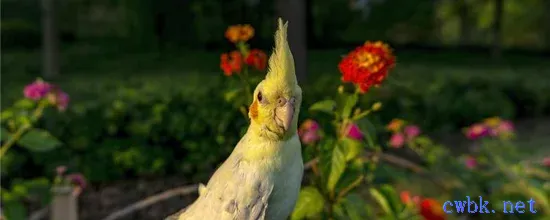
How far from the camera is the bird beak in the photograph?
127 centimetres

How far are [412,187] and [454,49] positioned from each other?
11428 mm

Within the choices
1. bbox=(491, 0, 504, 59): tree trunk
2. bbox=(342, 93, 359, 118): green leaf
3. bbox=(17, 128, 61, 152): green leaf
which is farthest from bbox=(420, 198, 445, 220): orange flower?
bbox=(491, 0, 504, 59): tree trunk

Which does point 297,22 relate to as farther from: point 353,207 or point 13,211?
point 353,207

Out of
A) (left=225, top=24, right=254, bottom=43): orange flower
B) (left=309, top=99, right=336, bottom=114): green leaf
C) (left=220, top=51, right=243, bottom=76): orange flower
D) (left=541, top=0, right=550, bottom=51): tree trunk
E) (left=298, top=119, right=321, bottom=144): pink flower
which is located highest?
(left=225, top=24, right=254, bottom=43): orange flower

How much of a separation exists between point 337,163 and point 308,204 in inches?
6.5

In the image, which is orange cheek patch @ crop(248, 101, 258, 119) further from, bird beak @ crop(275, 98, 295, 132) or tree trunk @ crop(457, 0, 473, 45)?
tree trunk @ crop(457, 0, 473, 45)

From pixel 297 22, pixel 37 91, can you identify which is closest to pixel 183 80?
pixel 297 22

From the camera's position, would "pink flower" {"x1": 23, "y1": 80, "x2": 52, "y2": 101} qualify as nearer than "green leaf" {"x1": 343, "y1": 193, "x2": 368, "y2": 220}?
No

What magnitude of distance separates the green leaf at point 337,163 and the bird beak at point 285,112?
0.74 meters

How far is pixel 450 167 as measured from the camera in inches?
148

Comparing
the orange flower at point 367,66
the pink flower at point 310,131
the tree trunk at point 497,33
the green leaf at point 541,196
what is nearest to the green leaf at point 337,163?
the orange flower at point 367,66

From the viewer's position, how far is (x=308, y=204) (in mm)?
2031

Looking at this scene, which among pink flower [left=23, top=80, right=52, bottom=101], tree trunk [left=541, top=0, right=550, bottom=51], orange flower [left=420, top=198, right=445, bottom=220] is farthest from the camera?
tree trunk [left=541, top=0, right=550, bottom=51]

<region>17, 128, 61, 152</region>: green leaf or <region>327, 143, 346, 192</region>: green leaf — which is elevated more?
<region>327, 143, 346, 192</region>: green leaf
